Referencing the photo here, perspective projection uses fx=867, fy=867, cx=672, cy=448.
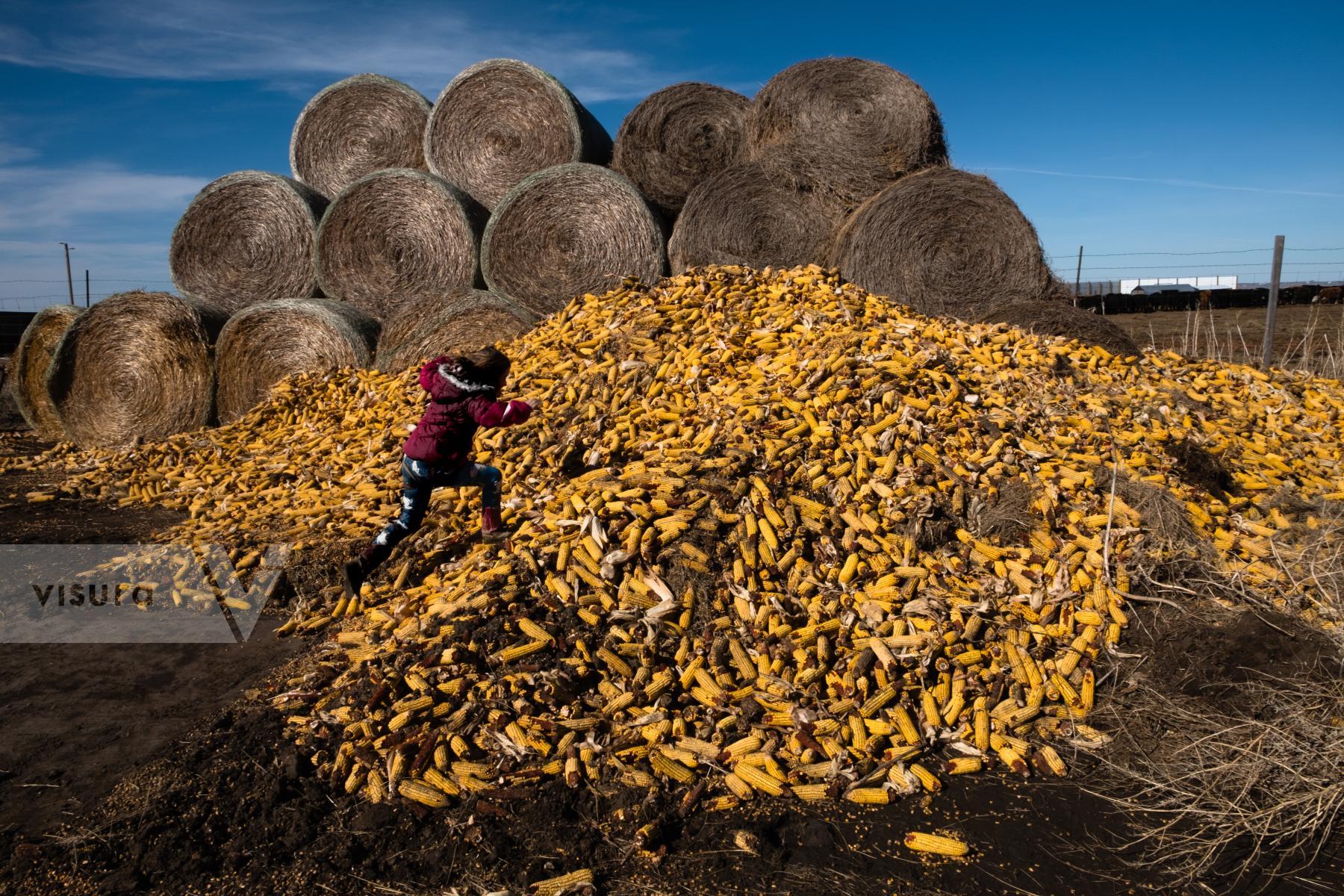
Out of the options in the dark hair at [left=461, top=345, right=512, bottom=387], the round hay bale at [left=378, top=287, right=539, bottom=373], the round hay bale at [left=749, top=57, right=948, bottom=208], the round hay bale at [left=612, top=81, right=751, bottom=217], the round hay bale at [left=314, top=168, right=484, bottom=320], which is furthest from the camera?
the round hay bale at [left=612, top=81, right=751, bottom=217]

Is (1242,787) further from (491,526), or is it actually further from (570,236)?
(570,236)

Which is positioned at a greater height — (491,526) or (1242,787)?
(491,526)

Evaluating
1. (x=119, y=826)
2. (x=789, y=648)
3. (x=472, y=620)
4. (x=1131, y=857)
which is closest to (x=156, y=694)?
(x=119, y=826)

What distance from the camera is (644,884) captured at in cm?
304

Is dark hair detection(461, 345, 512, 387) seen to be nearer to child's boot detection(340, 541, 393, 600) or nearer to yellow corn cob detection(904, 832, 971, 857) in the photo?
→ child's boot detection(340, 541, 393, 600)

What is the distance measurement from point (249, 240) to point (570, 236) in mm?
4550

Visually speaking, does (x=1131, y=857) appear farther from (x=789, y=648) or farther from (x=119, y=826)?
(x=119, y=826)

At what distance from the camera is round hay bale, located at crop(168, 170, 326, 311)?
11242 mm

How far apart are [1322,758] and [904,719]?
1.56m

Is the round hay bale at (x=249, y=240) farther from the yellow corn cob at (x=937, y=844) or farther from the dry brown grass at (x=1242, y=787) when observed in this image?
the dry brown grass at (x=1242, y=787)

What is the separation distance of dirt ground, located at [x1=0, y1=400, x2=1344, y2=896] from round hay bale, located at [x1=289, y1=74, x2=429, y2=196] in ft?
33.2

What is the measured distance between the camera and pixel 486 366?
4887mm

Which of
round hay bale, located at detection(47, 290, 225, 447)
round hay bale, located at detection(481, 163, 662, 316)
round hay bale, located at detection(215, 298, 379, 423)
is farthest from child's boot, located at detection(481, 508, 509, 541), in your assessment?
round hay bale, located at detection(47, 290, 225, 447)

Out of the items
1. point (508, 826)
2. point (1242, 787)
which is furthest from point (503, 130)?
point (1242, 787)
